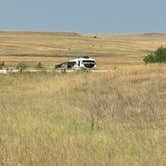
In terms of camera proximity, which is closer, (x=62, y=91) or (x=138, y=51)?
(x=62, y=91)

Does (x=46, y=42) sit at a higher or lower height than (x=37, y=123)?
higher

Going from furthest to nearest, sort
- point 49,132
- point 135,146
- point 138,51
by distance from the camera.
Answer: point 138,51
point 49,132
point 135,146

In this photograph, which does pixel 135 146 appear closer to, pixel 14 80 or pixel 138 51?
pixel 14 80

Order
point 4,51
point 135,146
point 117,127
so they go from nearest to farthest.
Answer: point 135,146 < point 117,127 < point 4,51

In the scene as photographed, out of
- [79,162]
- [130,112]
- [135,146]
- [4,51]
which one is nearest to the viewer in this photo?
[79,162]

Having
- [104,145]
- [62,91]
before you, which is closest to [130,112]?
[104,145]

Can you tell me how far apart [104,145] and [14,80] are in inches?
1386

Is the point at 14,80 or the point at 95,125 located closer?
the point at 95,125

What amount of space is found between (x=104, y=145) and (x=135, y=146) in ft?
1.40

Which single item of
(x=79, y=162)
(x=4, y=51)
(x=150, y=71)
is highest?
(x=4, y=51)

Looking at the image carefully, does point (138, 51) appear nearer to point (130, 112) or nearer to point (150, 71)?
point (150, 71)

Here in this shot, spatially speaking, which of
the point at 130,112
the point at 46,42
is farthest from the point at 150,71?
the point at 46,42

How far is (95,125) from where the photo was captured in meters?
11.8

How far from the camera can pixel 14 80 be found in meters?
43.7
